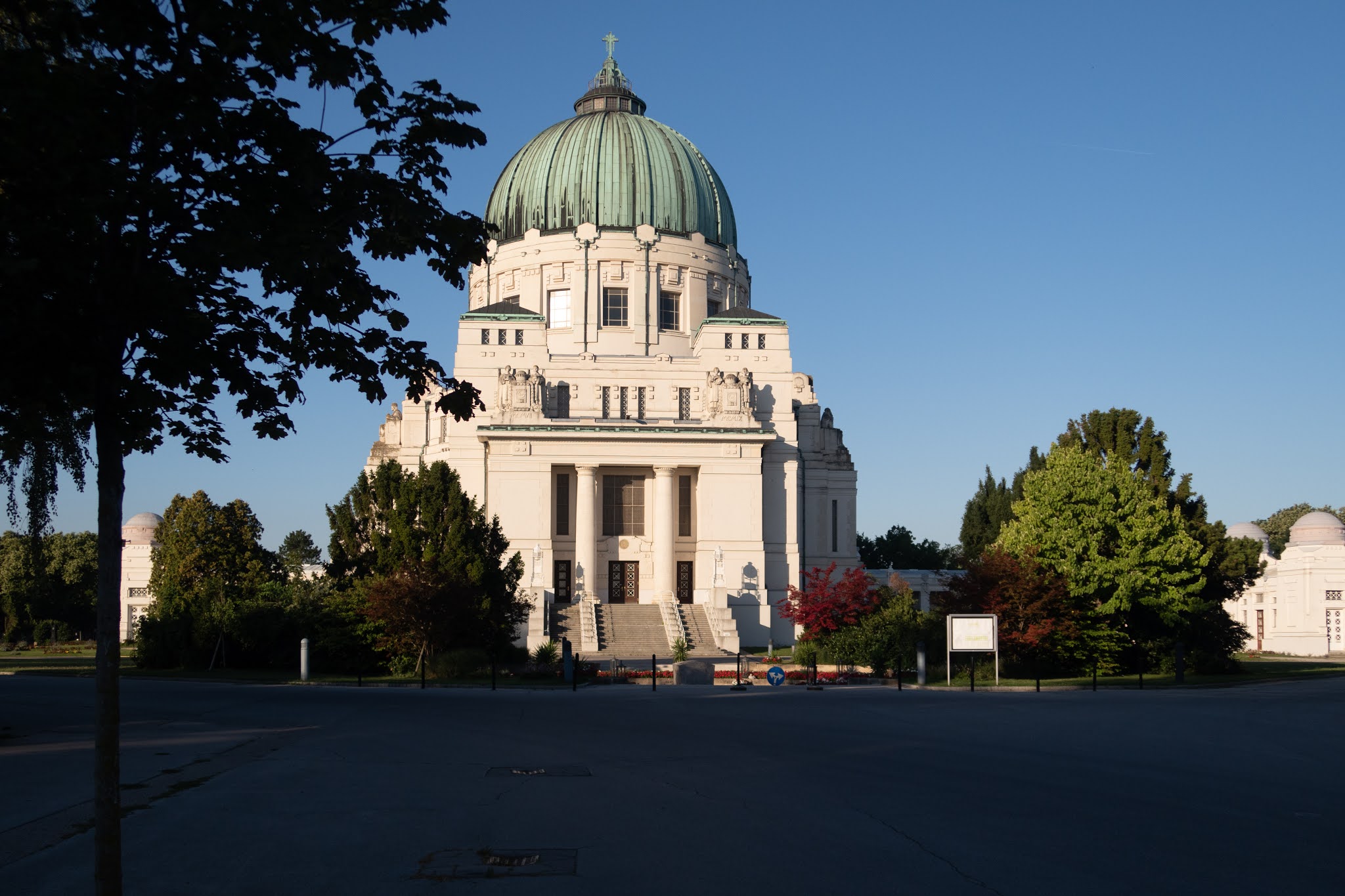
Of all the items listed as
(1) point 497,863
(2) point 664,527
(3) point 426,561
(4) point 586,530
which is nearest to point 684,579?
(2) point 664,527

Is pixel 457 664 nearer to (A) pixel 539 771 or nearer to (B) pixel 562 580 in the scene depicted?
(B) pixel 562 580

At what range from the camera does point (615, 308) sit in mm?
73062

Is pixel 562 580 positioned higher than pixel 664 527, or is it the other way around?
pixel 664 527

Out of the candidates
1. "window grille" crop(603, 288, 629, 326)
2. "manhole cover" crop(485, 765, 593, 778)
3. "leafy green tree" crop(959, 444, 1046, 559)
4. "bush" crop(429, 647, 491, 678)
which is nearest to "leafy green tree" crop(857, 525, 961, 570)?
"leafy green tree" crop(959, 444, 1046, 559)

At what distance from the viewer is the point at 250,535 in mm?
65938

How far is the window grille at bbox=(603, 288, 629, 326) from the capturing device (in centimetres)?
7262

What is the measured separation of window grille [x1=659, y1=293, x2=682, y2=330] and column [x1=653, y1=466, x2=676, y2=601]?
12805 mm

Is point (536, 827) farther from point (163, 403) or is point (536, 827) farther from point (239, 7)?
point (239, 7)

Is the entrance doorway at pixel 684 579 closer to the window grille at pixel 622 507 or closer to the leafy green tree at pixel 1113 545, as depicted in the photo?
the window grille at pixel 622 507

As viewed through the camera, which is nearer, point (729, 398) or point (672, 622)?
point (672, 622)

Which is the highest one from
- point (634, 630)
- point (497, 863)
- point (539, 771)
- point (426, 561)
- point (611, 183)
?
point (611, 183)

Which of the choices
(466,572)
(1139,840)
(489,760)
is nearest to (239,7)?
(1139,840)

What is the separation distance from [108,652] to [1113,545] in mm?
45050

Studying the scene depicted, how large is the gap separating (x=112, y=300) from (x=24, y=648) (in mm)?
82506
